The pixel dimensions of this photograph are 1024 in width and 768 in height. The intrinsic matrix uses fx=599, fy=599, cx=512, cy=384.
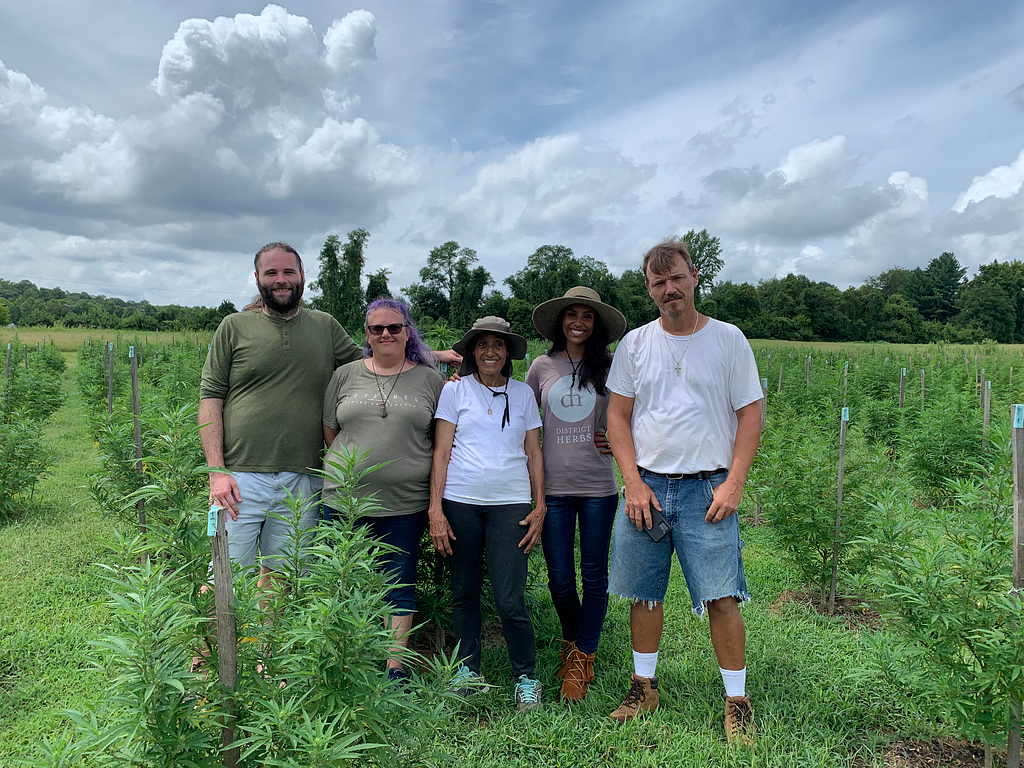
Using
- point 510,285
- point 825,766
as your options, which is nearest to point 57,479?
point 825,766

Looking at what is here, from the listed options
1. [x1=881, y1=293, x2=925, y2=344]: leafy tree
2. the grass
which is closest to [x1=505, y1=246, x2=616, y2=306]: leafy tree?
[x1=881, y1=293, x2=925, y2=344]: leafy tree

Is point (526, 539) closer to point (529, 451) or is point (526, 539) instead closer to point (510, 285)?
point (529, 451)

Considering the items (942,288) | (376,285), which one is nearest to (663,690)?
(376,285)

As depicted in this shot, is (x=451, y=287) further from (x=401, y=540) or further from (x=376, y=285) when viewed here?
(x=401, y=540)

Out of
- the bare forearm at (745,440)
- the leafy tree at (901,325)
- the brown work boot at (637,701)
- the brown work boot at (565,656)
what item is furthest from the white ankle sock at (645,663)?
the leafy tree at (901,325)

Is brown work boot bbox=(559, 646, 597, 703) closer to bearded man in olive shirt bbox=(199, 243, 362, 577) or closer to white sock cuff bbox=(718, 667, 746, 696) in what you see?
white sock cuff bbox=(718, 667, 746, 696)

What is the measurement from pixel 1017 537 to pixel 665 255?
1918 millimetres

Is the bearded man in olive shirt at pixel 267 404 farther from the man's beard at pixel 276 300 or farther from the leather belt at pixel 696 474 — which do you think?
the leather belt at pixel 696 474

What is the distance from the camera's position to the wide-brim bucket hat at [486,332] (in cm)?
315

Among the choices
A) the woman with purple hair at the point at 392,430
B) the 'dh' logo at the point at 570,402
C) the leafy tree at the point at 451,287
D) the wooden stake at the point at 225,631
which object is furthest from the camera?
the leafy tree at the point at 451,287

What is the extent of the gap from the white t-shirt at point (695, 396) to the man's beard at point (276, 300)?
1847 mm

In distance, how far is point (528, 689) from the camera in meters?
3.08

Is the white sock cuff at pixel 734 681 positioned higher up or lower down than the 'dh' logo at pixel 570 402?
lower down

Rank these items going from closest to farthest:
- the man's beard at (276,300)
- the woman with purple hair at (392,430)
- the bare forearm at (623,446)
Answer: the bare forearm at (623,446)
the woman with purple hair at (392,430)
the man's beard at (276,300)
